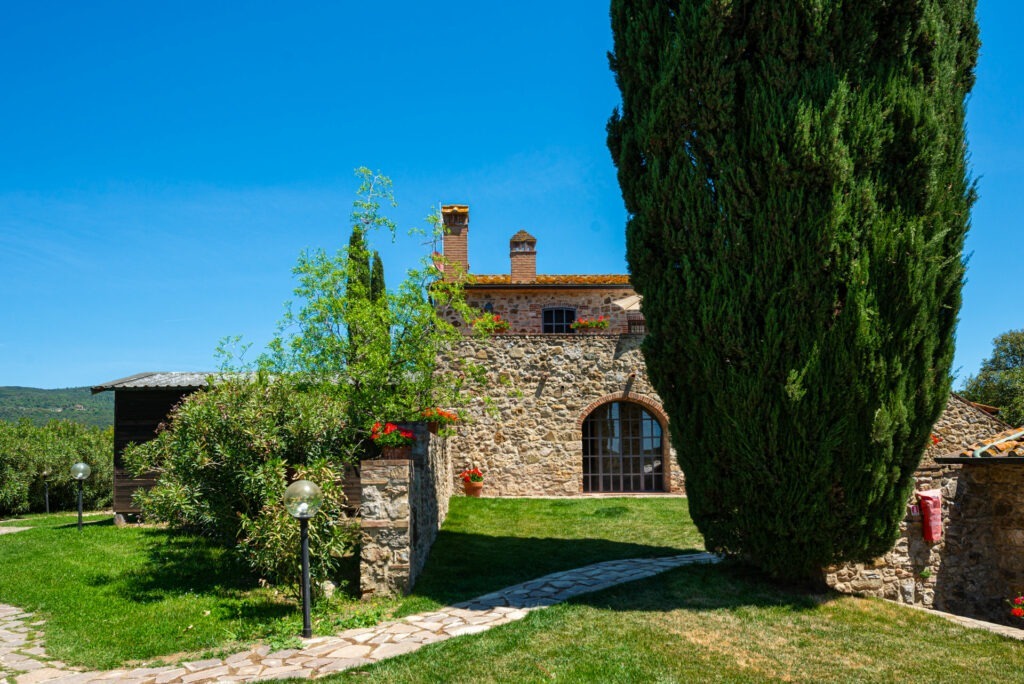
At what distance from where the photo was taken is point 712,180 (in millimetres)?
7160

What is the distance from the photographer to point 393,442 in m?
7.40

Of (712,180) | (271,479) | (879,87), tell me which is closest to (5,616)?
(271,479)

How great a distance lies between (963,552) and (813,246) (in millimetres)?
5144

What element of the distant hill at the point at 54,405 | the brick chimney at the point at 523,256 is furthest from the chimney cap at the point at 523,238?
the distant hill at the point at 54,405

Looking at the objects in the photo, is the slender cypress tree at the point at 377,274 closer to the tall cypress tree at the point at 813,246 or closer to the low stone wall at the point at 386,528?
the low stone wall at the point at 386,528

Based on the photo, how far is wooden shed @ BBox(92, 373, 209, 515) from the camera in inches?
532

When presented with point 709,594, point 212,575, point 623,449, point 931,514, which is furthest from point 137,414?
point 931,514

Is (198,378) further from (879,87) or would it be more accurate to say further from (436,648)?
(879,87)

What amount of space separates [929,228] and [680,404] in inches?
127

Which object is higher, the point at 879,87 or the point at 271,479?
the point at 879,87

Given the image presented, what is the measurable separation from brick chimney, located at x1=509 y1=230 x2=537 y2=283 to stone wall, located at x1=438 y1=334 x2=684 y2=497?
16.6 ft

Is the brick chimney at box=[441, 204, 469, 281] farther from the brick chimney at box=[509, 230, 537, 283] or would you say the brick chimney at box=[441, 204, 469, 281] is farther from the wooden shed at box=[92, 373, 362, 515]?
the wooden shed at box=[92, 373, 362, 515]

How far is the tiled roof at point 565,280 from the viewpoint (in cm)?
1998

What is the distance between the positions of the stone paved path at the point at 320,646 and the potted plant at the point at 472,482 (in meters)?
7.51
